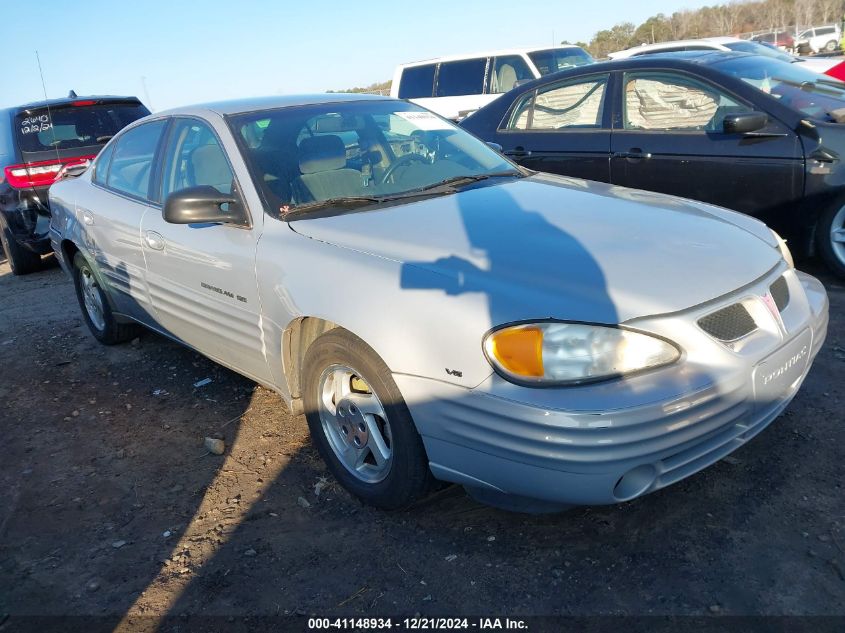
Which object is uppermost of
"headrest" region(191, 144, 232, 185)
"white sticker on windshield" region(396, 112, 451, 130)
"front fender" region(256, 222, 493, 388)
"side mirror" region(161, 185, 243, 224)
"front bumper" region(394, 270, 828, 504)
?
"white sticker on windshield" region(396, 112, 451, 130)

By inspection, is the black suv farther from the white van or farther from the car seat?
the white van

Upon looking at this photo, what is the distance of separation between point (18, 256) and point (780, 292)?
7583 millimetres

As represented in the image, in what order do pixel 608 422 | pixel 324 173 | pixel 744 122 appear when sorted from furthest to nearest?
pixel 744 122
pixel 324 173
pixel 608 422

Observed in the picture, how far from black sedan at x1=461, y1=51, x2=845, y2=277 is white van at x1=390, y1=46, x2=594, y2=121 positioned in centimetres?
576

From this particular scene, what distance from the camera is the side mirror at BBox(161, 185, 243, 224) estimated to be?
125 inches

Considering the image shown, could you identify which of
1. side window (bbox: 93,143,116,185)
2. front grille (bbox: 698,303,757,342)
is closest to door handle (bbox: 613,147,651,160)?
front grille (bbox: 698,303,757,342)

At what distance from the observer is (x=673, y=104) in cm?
538

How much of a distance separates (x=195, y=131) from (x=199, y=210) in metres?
0.84

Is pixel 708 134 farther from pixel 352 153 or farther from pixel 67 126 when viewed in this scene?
pixel 67 126

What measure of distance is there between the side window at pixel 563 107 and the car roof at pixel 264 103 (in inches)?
86.7

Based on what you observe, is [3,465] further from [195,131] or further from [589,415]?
[589,415]

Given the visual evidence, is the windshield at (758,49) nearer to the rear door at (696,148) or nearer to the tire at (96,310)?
the rear door at (696,148)

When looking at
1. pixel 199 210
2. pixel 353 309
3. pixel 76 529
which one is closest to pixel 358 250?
pixel 353 309

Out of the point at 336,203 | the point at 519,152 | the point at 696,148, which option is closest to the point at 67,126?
the point at 519,152
